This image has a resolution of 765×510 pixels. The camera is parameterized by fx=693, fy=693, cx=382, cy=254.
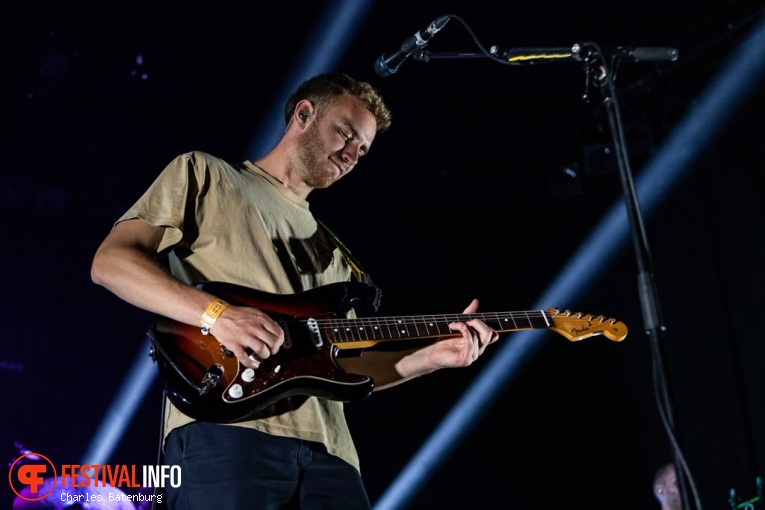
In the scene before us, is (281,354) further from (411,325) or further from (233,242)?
(411,325)

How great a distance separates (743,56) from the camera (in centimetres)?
601

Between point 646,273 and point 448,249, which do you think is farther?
point 448,249

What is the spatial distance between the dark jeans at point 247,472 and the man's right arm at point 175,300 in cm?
25

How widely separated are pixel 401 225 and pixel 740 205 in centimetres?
336

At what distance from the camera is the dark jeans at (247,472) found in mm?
2053

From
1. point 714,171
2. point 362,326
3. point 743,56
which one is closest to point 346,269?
point 362,326

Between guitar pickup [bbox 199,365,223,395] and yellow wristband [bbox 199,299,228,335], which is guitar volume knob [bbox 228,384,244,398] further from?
yellow wristband [bbox 199,299,228,335]

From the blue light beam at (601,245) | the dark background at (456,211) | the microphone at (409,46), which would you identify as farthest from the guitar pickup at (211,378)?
the blue light beam at (601,245)

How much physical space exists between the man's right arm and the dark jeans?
0.25m

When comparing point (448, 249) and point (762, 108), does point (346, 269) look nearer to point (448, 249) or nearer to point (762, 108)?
point (448, 249)

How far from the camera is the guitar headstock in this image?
310 centimetres

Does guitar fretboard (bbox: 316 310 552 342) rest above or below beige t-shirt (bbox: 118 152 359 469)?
below

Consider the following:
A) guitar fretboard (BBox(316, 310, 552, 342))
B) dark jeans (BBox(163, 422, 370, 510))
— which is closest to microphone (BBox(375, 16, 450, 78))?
guitar fretboard (BBox(316, 310, 552, 342))

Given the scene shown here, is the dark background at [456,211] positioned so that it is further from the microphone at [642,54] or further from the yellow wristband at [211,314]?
the microphone at [642,54]
